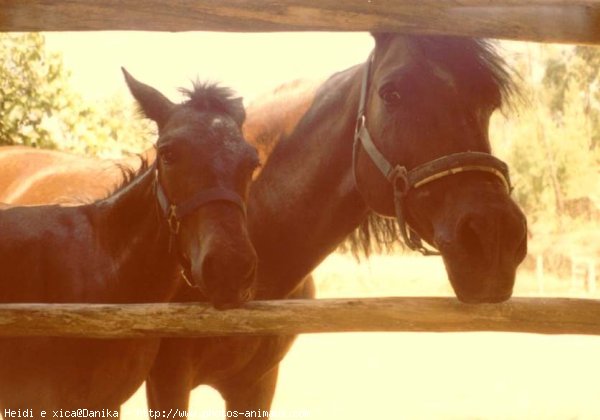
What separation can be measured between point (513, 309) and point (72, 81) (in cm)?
567

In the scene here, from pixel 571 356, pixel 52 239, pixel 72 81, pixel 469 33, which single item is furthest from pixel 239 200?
pixel 571 356

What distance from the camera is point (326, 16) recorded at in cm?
292

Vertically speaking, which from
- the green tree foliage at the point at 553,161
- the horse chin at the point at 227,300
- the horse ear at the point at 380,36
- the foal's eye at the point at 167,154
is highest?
the green tree foliage at the point at 553,161

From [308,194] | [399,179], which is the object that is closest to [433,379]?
[308,194]

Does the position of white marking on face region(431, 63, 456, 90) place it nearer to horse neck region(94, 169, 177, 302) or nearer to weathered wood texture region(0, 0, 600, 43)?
weathered wood texture region(0, 0, 600, 43)

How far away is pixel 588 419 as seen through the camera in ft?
24.7

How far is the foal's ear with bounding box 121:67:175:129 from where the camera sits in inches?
128

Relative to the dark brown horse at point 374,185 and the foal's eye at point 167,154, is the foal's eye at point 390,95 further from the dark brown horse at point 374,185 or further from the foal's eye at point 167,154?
the foal's eye at point 167,154

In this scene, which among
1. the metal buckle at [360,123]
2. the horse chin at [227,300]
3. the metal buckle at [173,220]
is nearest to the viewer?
the horse chin at [227,300]


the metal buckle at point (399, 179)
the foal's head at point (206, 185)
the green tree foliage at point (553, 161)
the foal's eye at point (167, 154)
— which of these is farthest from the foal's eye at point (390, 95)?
the green tree foliage at point (553, 161)

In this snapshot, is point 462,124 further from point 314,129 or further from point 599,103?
point 599,103

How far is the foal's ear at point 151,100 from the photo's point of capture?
3252mm

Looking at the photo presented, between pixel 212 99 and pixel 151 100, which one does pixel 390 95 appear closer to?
pixel 212 99

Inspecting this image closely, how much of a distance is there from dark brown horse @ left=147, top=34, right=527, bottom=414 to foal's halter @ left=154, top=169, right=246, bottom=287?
A: 54 centimetres
